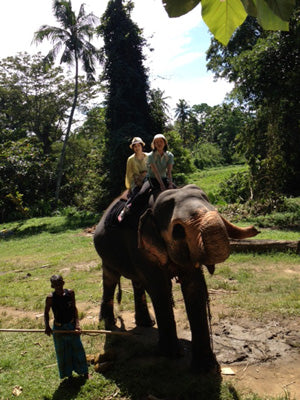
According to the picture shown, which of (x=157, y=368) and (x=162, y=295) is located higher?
(x=162, y=295)

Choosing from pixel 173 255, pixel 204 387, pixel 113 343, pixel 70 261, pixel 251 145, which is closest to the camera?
pixel 173 255

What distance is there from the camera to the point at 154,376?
405cm

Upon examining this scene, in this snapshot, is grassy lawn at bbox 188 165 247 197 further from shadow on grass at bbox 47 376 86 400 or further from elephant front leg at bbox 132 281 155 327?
shadow on grass at bbox 47 376 86 400

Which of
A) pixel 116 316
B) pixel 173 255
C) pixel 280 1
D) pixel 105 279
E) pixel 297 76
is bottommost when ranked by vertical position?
pixel 116 316

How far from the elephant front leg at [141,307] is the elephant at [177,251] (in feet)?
2.04

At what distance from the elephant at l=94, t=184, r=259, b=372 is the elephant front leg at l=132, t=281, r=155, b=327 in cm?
62

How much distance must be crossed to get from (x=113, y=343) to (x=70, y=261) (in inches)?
246

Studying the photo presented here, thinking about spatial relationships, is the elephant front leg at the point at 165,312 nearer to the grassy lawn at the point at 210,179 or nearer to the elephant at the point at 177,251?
the elephant at the point at 177,251

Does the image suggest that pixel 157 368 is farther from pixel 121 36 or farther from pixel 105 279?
pixel 121 36

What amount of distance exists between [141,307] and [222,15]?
5011mm

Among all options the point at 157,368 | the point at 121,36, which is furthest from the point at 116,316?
the point at 121,36

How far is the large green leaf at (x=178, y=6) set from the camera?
42.0 inches

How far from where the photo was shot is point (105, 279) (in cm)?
580

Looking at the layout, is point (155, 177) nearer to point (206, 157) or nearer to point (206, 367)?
point (206, 367)
